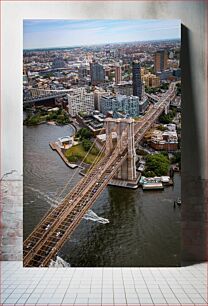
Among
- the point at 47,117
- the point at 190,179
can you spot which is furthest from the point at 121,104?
the point at 190,179

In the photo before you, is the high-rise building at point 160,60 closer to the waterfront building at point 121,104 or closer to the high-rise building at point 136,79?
the high-rise building at point 136,79

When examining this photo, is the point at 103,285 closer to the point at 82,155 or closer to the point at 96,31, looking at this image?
the point at 82,155

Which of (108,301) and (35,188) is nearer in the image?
(108,301)

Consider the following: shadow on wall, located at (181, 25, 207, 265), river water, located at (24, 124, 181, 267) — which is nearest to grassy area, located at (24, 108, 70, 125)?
river water, located at (24, 124, 181, 267)

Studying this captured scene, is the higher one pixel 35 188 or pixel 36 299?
pixel 35 188

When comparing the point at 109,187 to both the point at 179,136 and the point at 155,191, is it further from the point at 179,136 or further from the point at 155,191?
the point at 179,136

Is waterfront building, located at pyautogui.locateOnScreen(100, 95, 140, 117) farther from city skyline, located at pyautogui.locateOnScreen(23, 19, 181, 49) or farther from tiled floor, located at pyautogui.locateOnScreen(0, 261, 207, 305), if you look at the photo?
tiled floor, located at pyautogui.locateOnScreen(0, 261, 207, 305)

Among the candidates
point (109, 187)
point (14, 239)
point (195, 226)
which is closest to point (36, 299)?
point (14, 239)
